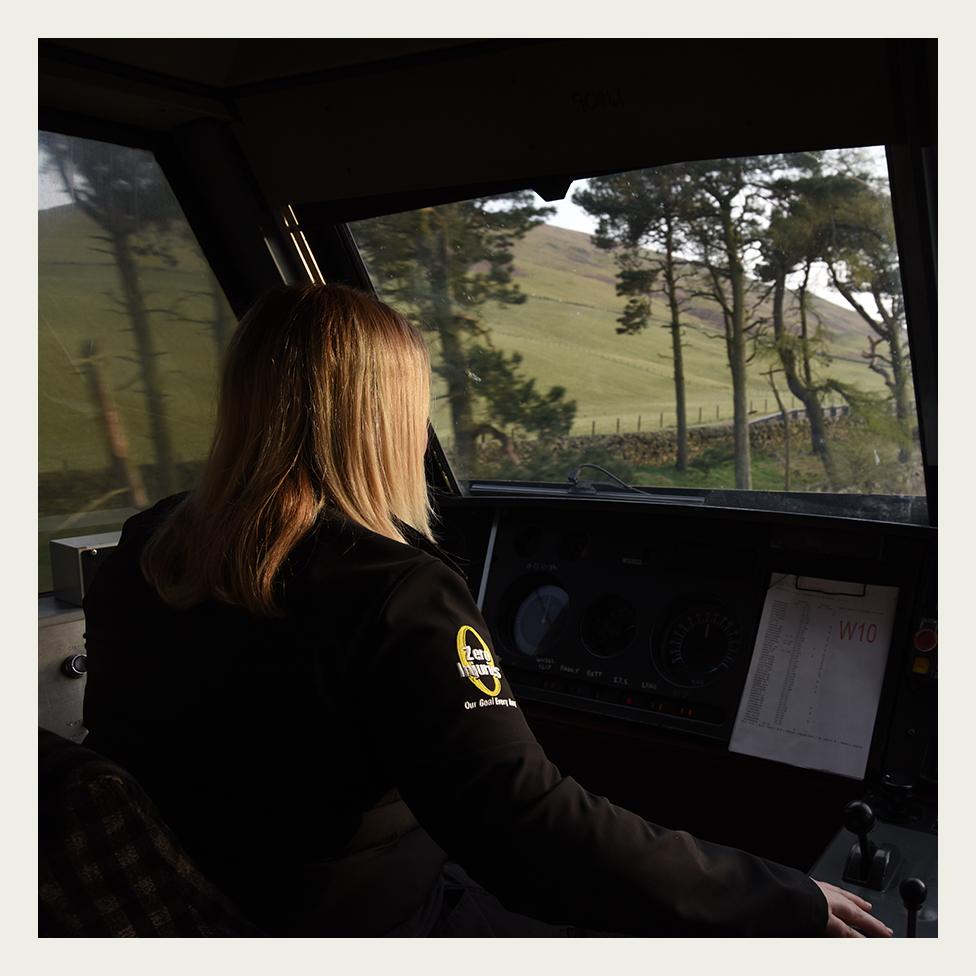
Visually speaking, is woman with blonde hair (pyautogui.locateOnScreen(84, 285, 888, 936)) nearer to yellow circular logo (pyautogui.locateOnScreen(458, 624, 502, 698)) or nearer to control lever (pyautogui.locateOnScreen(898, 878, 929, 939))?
yellow circular logo (pyautogui.locateOnScreen(458, 624, 502, 698))

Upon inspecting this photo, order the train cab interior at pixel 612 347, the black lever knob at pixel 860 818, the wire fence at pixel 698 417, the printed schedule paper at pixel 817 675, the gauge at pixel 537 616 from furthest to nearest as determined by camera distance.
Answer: the gauge at pixel 537 616, the wire fence at pixel 698 417, the printed schedule paper at pixel 817 675, the train cab interior at pixel 612 347, the black lever knob at pixel 860 818

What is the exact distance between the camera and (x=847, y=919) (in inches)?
52.4

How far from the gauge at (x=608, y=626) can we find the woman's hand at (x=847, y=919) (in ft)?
4.75

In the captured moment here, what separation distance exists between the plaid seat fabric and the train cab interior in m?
0.85

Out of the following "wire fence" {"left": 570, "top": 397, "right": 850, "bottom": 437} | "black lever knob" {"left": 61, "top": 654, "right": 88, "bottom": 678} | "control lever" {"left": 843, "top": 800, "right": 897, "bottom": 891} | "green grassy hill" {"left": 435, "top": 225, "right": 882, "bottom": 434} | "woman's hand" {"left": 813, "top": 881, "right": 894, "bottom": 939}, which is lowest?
"control lever" {"left": 843, "top": 800, "right": 897, "bottom": 891}

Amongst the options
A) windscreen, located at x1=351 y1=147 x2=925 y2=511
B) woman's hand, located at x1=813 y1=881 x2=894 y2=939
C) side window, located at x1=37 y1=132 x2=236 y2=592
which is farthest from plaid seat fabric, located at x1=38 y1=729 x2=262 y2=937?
windscreen, located at x1=351 y1=147 x2=925 y2=511

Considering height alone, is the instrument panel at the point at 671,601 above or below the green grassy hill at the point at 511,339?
below

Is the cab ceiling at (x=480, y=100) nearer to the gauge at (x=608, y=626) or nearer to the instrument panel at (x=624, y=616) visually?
the instrument panel at (x=624, y=616)

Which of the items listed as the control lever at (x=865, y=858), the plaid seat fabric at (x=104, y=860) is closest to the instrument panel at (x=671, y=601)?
the control lever at (x=865, y=858)

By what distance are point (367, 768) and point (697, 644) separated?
153 centimetres

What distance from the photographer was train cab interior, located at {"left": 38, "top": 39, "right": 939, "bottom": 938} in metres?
2.19

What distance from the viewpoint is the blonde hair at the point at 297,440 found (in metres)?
1.38

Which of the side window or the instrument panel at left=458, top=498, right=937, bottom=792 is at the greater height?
the side window

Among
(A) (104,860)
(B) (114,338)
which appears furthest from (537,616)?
(A) (104,860)
